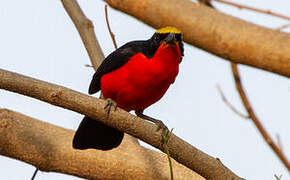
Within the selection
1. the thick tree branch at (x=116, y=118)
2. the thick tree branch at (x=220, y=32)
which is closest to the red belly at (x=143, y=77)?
the thick tree branch at (x=220, y=32)

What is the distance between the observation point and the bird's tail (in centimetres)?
416

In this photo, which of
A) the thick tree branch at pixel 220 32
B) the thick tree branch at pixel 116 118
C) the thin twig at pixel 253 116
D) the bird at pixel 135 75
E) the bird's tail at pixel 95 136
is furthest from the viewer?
the bird at pixel 135 75

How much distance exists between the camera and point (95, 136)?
448 cm

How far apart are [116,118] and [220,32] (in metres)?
0.78

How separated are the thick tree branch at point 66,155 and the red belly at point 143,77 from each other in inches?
16.4

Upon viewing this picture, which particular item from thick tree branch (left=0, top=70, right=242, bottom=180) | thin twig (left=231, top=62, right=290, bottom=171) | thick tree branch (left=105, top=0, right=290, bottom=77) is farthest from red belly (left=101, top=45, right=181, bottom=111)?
thick tree branch (left=0, top=70, right=242, bottom=180)

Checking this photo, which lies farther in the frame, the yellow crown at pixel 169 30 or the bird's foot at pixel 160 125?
the yellow crown at pixel 169 30

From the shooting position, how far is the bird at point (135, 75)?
432 centimetres

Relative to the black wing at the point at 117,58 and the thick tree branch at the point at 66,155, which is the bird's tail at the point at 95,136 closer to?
the thick tree branch at the point at 66,155

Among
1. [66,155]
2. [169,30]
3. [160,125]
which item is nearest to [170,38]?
[169,30]

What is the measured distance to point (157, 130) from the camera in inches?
127

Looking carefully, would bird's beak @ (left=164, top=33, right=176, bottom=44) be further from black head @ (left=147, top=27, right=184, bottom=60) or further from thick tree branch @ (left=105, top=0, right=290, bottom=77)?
thick tree branch @ (left=105, top=0, right=290, bottom=77)

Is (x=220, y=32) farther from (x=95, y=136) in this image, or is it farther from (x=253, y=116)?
(x=95, y=136)

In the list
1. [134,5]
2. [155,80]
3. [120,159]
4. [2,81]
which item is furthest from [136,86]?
[2,81]
